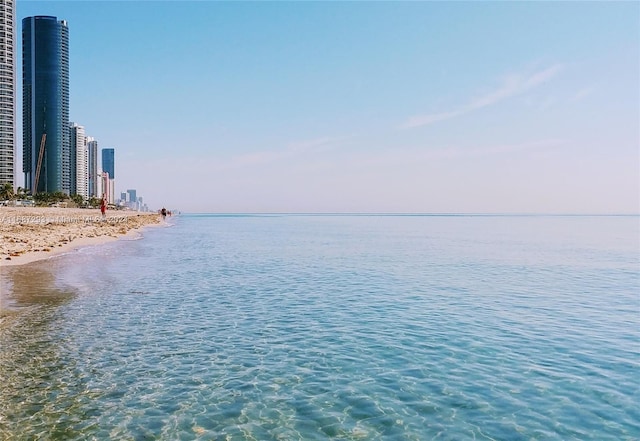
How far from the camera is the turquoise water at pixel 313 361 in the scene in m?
9.52

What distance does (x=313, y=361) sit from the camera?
13430 millimetres

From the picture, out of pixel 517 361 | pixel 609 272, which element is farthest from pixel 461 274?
pixel 517 361

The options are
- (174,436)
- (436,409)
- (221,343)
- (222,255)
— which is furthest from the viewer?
(222,255)

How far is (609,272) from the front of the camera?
37.4 meters

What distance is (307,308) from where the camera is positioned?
68.0ft

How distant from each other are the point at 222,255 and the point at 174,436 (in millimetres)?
39132

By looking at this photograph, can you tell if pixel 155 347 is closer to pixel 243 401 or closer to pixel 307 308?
pixel 243 401

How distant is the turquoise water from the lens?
952cm

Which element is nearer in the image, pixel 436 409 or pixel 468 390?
pixel 436 409

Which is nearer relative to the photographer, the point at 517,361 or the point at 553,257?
the point at 517,361

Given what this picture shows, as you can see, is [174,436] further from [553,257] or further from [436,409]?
[553,257]

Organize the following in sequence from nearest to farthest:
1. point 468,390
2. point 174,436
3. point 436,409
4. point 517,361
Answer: point 174,436 → point 436,409 → point 468,390 → point 517,361

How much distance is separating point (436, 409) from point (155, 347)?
8.80 metres

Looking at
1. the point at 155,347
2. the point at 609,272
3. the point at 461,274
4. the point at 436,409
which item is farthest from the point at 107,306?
the point at 609,272
